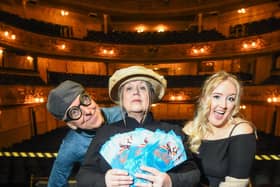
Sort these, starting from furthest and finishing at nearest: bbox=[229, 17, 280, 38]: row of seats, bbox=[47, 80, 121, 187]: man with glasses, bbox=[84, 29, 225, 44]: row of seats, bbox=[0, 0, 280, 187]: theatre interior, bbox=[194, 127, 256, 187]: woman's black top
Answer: bbox=[84, 29, 225, 44]: row of seats
bbox=[229, 17, 280, 38]: row of seats
bbox=[0, 0, 280, 187]: theatre interior
bbox=[47, 80, 121, 187]: man with glasses
bbox=[194, 127, 256, 187]: woman's black top

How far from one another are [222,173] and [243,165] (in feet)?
0.57

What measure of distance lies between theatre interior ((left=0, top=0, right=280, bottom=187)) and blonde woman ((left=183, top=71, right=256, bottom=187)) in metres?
7.20

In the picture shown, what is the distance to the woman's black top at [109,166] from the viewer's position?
0.98 m

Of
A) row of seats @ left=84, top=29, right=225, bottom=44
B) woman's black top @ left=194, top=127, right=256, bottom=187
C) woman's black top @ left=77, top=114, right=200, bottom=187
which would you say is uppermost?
row of seats @ left=84, top=29, right=225, bottom=44

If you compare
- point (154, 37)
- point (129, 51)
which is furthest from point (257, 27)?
point (129, 51)

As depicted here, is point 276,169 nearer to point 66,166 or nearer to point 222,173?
point 222,173

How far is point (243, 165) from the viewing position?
1.30m

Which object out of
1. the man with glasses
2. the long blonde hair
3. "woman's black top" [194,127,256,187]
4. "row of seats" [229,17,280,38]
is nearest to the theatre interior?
"row of seats" [229,17,280,38]

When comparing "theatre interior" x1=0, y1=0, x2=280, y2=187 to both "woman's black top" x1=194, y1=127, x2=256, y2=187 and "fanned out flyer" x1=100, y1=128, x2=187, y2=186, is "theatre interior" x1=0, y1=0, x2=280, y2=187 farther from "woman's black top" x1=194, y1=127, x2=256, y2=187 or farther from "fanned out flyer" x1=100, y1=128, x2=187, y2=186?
"fanned out flyer" x1=100, y1=128, x2=187, y2=186

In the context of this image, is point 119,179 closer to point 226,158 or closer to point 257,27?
point 226,158

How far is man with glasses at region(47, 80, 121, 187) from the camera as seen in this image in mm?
1455

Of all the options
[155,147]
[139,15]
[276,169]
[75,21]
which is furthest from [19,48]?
[276,169]

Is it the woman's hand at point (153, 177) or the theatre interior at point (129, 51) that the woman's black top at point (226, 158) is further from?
the theatre interior at point (129, 51)

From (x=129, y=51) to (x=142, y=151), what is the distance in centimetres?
1218
